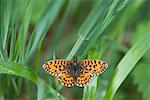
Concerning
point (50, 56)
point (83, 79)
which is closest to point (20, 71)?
point (83, 79)

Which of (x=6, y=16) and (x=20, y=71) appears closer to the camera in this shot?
(x=20, y=71)

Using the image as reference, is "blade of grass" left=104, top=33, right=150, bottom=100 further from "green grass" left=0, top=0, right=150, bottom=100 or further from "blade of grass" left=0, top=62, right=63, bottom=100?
"blade of grass" left=0, top=62, right=63, bottom=100

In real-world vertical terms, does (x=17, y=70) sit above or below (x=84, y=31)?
below

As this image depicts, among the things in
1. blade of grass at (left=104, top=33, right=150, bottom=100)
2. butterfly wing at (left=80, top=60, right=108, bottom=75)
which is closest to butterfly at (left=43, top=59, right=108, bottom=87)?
butterfly wing at (left=80, top=60, right=108, bottom=75)

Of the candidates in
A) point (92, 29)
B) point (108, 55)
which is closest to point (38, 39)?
point (92, 29)

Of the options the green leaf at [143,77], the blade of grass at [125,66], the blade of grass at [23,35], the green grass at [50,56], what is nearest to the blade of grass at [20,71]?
the green grass at [50,56]

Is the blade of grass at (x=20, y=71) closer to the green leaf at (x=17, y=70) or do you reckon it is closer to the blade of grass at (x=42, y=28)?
the green leaf at (x=17, y=70)

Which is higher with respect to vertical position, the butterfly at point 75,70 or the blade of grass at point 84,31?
the blade of grass at point 84,31

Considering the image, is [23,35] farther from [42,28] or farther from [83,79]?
[83,79]

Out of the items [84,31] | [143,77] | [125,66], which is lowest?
[143,77]
